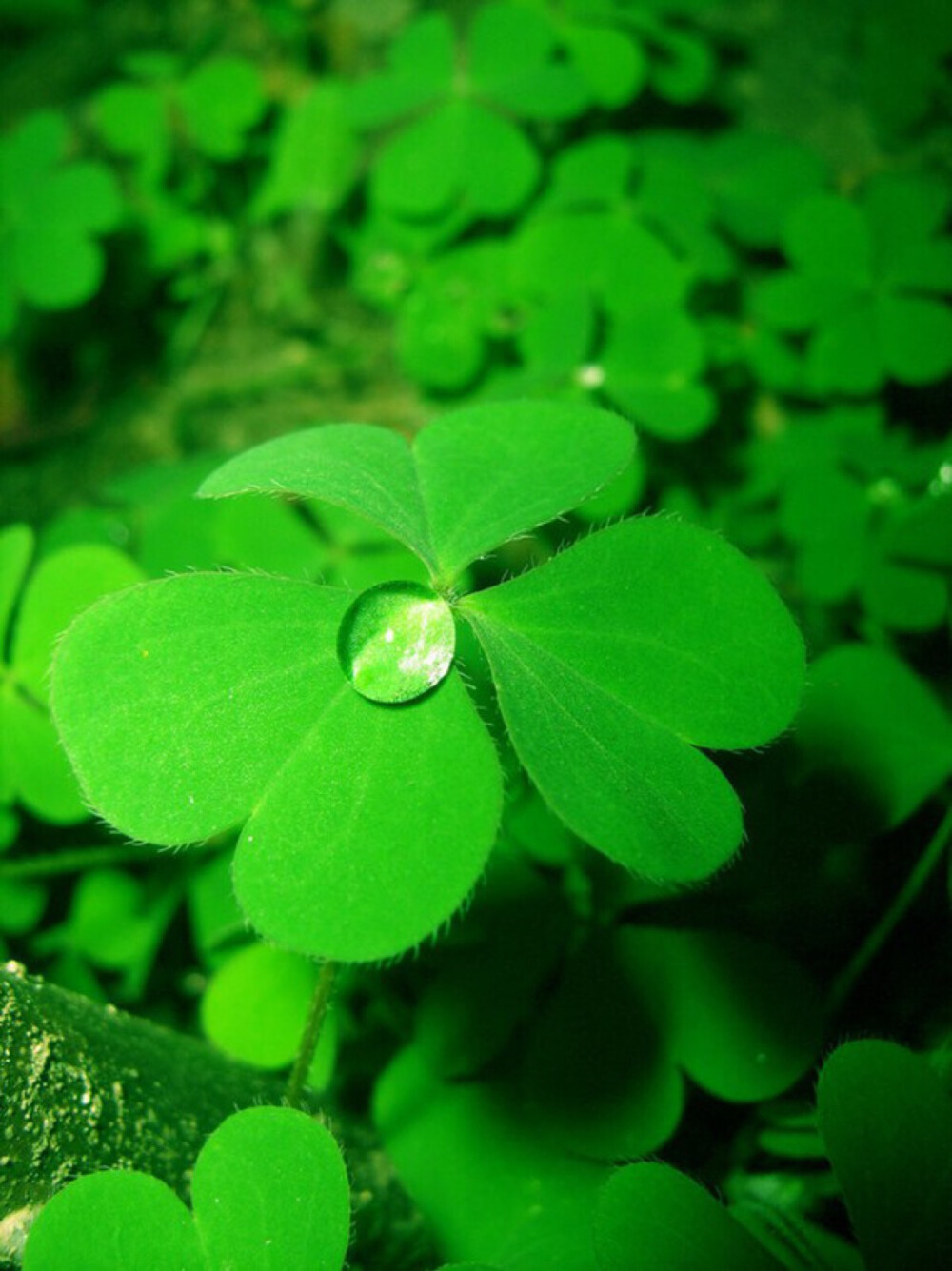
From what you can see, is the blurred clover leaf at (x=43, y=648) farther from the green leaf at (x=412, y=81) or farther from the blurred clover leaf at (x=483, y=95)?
the green leaf at (x=412, y=81)

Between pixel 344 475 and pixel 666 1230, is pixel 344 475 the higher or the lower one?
the higher one

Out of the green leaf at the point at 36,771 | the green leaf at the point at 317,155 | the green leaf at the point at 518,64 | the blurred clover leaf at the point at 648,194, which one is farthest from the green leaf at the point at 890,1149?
the green leaf at the point at 317,155

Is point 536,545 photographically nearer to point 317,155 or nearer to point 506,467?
point 506,467

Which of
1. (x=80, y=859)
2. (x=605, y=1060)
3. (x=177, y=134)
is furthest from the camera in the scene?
(x=177, y=134)

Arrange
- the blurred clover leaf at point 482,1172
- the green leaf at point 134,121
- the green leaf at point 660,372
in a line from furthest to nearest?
the green leaf at point 134,121 < the green leaf at point 660,372 < the blurred clover leaf at point 482,1172

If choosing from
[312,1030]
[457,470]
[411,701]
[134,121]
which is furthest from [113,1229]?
→ [134,121]

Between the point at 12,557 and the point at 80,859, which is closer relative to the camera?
the point at 12,557

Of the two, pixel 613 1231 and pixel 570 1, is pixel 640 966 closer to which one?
pixel 613 1231

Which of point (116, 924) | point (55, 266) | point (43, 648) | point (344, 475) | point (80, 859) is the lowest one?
point (116, 924)
